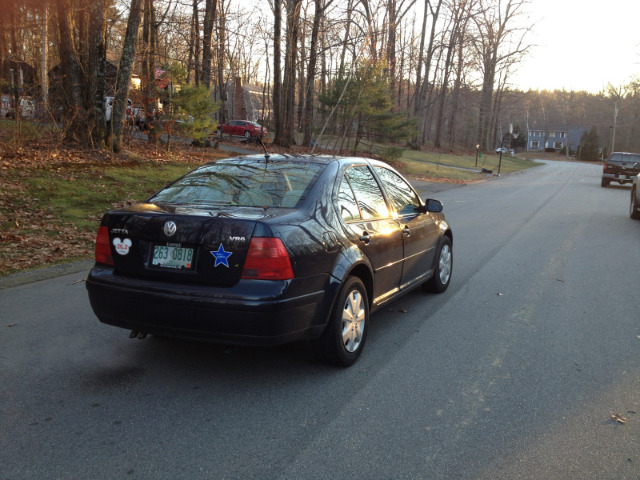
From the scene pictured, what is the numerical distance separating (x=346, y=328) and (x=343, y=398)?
626 mm

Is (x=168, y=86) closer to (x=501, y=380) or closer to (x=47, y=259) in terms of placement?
(x=47, y=259)

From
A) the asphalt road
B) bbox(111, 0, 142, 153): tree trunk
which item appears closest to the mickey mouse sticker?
the asphalt road

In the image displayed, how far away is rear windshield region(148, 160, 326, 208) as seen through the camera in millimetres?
4285

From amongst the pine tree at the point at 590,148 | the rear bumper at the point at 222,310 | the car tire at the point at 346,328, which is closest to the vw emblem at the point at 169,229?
the rear bumper at the point at 222,310

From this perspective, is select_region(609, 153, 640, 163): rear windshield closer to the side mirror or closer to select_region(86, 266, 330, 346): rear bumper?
the side mirror

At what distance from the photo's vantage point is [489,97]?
59.3 meters

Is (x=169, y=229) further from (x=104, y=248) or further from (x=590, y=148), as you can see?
(x=590, y=148)

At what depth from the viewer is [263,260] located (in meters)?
3.63

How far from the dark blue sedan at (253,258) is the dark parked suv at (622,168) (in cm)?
2674

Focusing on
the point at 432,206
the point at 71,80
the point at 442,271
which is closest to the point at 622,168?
the point at 71,80

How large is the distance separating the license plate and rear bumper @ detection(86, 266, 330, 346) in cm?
13

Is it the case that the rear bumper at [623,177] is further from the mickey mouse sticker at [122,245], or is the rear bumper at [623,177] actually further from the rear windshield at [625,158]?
the mickey mouse sticker at [122,245]

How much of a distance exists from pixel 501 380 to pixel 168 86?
1820 centimetres

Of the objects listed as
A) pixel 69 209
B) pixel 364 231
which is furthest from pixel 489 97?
pixel 364 231
